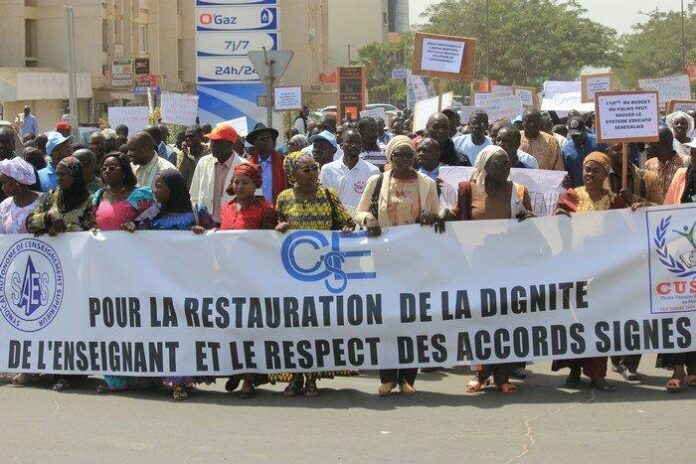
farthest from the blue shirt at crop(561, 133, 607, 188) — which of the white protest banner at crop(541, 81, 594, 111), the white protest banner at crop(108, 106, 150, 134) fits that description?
the white protest banner at crop(541, 81, 594, 111)

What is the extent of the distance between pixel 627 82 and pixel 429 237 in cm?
9316

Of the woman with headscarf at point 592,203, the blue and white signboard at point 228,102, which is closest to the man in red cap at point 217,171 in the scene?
the woman with headscarf at point 592,203

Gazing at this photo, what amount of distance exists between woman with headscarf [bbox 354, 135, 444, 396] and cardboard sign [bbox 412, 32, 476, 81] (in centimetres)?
569

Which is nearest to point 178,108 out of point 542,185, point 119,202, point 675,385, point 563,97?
point 542,185

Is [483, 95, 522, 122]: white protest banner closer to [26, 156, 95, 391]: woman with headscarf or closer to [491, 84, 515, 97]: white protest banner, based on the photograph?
[491, 84, 515, 97]: white protest banner

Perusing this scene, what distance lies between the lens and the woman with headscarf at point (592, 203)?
894 centimetres

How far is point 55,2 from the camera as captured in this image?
5809 centimetres

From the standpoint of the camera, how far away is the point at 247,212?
8984 mm

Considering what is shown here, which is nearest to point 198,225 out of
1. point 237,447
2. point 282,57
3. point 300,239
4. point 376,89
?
point 300,239

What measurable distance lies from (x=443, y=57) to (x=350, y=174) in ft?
14.1

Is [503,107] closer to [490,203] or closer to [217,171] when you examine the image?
[217,171]

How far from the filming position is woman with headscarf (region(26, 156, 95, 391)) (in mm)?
9188

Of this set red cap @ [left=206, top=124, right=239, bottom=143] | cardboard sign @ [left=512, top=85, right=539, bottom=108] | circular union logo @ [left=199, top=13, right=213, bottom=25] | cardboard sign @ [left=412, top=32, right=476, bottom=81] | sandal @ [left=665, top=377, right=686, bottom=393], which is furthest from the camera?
circular union logo @ [left=199, top=13, right=213, bottom=25]

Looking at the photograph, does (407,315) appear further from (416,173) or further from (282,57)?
(282,57)
